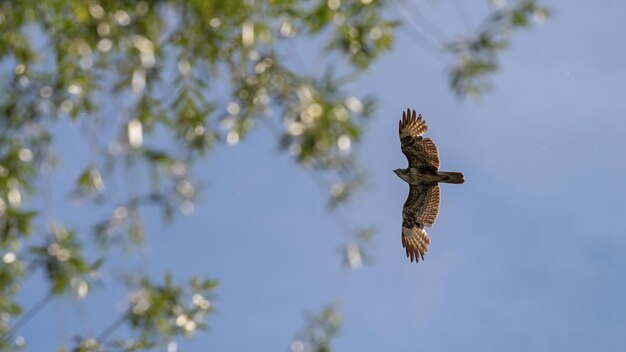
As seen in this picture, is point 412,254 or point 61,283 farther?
point 412,254

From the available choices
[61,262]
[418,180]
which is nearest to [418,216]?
[418,180]

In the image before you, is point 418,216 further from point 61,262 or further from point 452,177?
point 61,262

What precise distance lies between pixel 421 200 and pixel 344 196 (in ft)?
26.9

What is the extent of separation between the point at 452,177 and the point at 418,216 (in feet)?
5.70

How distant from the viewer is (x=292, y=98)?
275 inches

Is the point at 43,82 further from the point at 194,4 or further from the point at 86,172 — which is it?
the point at 194,4

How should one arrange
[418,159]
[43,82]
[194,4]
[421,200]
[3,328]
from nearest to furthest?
[194,4], [43,82], [3,328], [418,159], [421,200]

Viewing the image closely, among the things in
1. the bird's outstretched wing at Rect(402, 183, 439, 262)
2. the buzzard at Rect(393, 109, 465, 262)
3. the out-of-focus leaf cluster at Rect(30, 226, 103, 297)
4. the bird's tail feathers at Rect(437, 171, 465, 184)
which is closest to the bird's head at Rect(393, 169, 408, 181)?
the buzzard at Rect(393, 109, 465, 262)

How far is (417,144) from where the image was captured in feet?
45.9

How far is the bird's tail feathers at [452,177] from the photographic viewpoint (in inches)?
537

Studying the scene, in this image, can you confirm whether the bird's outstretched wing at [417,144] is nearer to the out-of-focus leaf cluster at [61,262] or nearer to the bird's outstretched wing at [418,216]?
the bird's outstretched wing at [418,216]

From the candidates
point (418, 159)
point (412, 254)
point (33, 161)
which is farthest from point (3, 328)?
point (412, 254)

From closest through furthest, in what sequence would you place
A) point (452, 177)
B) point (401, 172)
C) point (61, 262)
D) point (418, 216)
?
1. point (61, 262)
2. point (452, 177)
3. point (401, 172)
4. point (418, 216)

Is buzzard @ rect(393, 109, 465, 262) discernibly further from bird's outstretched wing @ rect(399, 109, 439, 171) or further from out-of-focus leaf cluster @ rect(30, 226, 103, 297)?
out-of-focus leaf cluster @ rect(30, 226, 103, 297)
